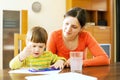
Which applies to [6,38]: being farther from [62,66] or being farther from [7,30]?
[62,66]

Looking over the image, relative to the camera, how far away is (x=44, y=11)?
459 cm

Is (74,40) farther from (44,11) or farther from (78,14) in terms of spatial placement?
(44,11)

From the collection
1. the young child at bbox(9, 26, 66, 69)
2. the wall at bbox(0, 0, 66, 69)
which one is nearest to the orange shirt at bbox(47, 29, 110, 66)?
the young child at bbox(9, 26, 66, 69)

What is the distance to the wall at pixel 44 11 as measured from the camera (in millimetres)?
4305

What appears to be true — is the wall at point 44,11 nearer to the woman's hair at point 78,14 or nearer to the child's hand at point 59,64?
the woman's hair at point 78,14

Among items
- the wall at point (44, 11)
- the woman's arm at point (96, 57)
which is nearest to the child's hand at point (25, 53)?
the woman's arm at point (96, 57)

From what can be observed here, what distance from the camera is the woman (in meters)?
1.62

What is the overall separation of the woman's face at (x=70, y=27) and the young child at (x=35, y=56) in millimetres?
235

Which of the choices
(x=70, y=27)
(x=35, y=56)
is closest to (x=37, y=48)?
(x=35, y=56)

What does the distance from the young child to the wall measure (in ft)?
9.82

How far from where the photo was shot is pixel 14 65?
1314 millimetres

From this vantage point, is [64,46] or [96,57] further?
[64,46]

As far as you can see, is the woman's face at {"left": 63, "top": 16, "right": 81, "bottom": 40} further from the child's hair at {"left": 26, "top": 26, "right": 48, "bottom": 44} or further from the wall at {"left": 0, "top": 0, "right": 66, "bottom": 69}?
the wall at {"left": 0, "top": 0, "right": 66, "bottom": 69}

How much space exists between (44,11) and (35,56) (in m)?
3.26
